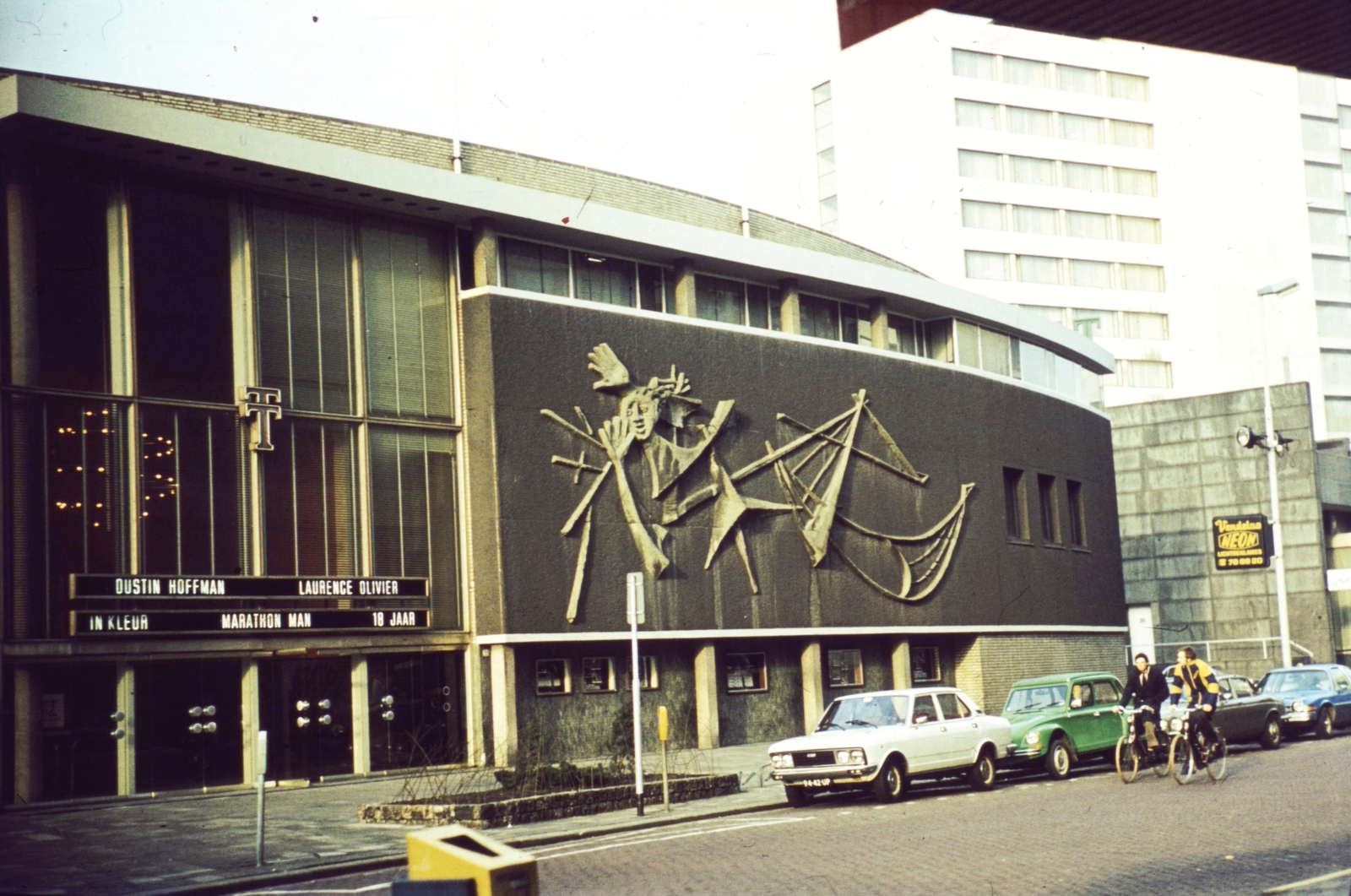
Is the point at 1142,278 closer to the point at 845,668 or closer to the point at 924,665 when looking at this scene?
the point at 924,665

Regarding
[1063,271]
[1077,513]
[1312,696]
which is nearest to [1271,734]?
[1312,696]

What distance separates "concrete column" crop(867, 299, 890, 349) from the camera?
3831 cm

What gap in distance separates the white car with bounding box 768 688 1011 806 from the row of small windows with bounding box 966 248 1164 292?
60.1 m

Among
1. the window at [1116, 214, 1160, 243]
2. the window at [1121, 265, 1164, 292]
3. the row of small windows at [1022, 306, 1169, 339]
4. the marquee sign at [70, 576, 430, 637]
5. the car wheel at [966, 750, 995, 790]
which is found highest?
the window at [1116, 214, 1160, 243]

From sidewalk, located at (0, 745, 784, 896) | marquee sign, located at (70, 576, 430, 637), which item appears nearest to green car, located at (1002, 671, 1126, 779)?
Result: sidewalk, located at (0, 745, 784, 896)

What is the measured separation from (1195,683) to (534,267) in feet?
50.7

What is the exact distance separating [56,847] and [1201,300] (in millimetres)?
78400

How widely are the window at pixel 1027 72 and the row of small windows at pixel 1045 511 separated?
42.3 meters

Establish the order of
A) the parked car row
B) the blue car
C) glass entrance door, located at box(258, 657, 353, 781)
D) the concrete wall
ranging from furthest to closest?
1. the concrete wall
2. the blue car
3. glass entrance door, located at box(258, 657, 353, 781)
4. the parked car row

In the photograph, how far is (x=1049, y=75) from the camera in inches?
3319

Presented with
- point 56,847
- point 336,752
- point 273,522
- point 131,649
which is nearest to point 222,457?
point 273,522

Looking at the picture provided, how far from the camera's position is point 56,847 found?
698 inches

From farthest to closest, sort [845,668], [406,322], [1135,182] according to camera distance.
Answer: [1135,182] < [845,668] < [406,322]

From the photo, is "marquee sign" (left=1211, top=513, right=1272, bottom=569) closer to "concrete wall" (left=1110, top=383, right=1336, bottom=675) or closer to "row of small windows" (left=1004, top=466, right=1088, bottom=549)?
"concrete wall" (left=1110, top=383, right=1336, bottom=675)
